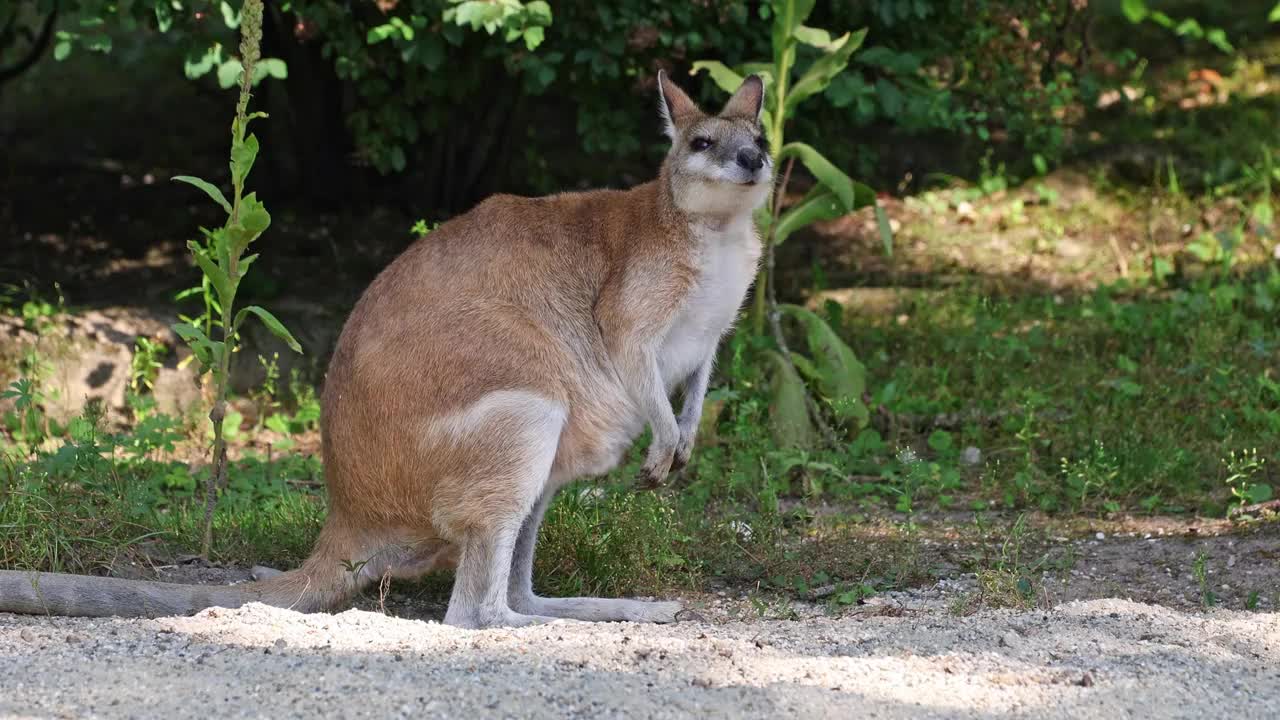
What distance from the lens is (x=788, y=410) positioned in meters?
6.64

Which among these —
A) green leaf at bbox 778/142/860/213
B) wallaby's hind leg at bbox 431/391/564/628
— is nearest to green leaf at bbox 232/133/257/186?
wallaby's hind leg at bbox 431/391/564/628

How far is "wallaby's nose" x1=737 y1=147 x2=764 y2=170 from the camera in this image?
503 cm

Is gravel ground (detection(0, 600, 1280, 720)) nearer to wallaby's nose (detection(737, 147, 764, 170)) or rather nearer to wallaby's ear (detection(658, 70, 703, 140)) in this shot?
wallaby's nose (detection(737, 147, 764, 170))

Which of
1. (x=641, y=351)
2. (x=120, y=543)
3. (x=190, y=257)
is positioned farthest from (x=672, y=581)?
(x=190, y=257)

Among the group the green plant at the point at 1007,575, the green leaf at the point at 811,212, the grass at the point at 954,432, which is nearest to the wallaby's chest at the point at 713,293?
the grass at the point at 954,432

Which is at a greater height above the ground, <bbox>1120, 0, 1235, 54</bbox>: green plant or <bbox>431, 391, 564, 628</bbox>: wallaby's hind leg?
<bbox>1120, 0, 1235, 54</bbox>: green plant

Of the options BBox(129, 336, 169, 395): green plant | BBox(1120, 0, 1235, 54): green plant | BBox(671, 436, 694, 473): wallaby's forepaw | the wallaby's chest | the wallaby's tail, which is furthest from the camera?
BBox(1120, 0, 1235, 54): green plant

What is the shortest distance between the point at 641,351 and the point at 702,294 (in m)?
0.29

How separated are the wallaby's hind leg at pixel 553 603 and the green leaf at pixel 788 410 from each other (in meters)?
1.65

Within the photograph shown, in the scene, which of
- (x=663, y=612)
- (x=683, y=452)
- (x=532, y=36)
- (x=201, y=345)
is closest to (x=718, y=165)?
(x=683, y=452)

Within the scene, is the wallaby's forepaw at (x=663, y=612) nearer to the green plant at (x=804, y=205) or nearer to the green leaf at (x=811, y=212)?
the green plant at (x=804, y=205)

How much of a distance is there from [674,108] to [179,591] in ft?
7.45

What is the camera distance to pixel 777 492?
632cm

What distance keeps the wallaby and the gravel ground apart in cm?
32
